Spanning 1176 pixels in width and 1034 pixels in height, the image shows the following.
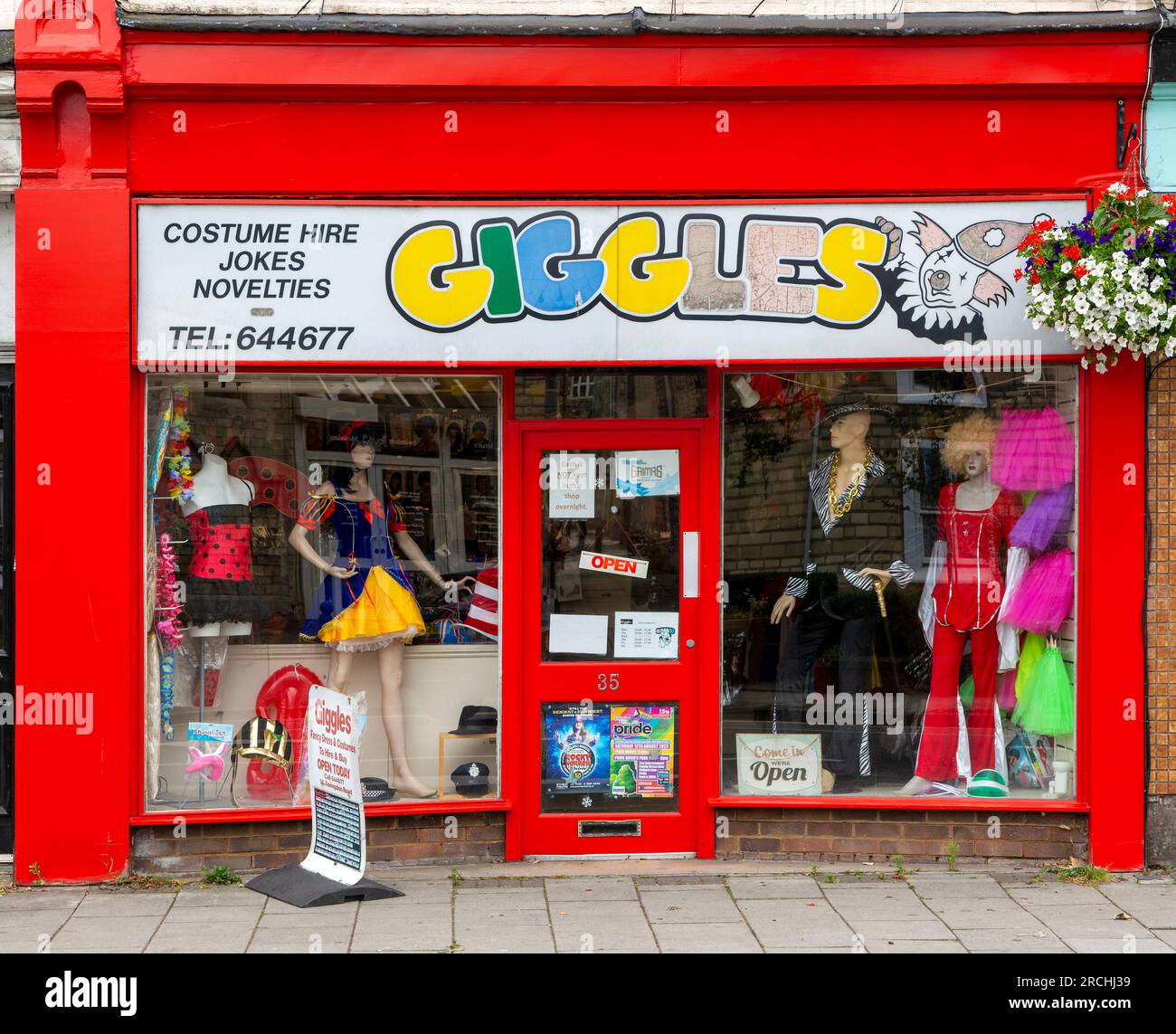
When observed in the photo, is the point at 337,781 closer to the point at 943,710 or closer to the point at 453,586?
the point at 453,586

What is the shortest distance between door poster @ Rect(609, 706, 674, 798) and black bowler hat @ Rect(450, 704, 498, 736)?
0.68 metres

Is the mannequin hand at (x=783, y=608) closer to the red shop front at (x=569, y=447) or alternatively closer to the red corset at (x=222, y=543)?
the red shop front at (x=569, y=447)

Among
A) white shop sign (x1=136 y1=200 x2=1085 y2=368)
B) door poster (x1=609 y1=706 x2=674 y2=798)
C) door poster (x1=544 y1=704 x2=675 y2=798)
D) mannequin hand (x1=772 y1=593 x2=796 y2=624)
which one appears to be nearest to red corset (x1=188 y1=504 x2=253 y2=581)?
white shop sign (x1=136 y1=200 x2=1085 y2=368)

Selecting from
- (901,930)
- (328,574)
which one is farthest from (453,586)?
(901,930)

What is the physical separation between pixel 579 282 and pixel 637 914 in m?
3.30

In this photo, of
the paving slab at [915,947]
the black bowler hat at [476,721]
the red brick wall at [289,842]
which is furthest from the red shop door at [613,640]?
the paving slab at [915,947]

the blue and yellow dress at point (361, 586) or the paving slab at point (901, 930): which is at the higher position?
the blue and yellow dress at point (361, 586)

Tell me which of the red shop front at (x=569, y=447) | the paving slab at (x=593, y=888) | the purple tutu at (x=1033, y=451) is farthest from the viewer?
the purple tutu at (x=1033, y=451)

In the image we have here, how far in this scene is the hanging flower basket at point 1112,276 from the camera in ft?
22.0

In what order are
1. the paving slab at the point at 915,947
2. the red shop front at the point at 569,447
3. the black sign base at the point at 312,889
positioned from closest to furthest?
1. the paving slab at the point at 915,947
2. the black sign base at the point at 312,889
3. the red shop front at the point at 569,447

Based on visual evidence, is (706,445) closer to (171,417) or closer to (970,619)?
(970,619)

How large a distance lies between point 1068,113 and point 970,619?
286 cm

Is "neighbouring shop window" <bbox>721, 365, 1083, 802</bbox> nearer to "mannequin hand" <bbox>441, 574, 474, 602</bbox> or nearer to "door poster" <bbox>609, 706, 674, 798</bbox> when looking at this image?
"door poster" <bbox>609, 706, 674, 798</bbox>

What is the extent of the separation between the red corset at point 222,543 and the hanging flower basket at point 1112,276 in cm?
446
